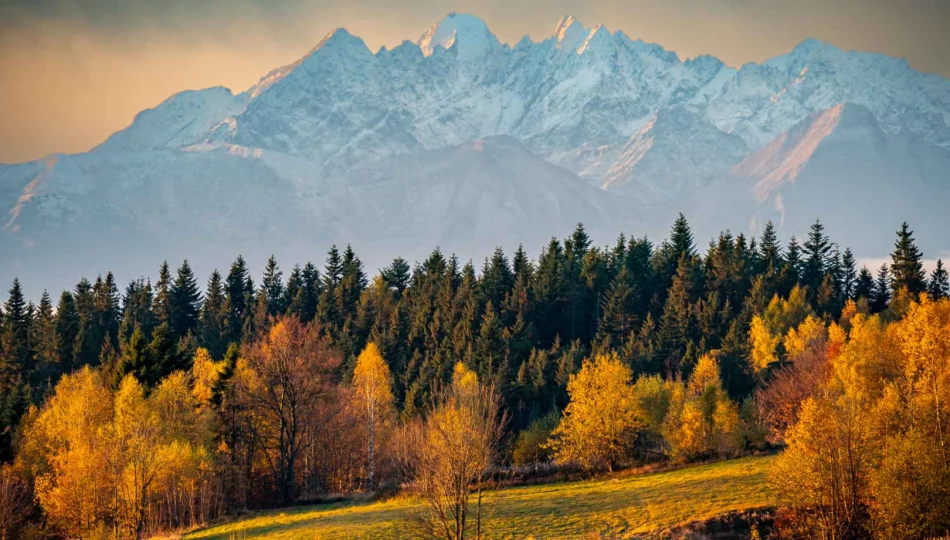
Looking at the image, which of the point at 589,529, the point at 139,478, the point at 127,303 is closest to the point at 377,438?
the point at 139,478

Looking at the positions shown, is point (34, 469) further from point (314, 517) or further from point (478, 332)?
point (478, 332)

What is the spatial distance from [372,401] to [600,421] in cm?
2175

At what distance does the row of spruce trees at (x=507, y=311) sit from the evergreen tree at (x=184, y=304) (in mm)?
248

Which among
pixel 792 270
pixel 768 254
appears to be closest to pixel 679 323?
pixel 792 270

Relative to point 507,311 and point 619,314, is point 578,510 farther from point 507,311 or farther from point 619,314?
point 507,311

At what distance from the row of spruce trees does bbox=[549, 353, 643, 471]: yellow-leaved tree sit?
19.7m

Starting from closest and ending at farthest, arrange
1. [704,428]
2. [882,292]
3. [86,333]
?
[704,428], [882,292], [86,333]

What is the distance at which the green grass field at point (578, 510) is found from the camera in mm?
54656

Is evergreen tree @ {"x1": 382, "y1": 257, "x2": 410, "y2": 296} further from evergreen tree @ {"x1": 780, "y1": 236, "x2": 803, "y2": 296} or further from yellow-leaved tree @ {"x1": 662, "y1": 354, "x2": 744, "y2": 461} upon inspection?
yellow-leaved tree @ {"x1": 662, "y1": 354, "x2": 744, "y2": 461}

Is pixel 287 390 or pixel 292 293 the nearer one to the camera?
pixel 287 390

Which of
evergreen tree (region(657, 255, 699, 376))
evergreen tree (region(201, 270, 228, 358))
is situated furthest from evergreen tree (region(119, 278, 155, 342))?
evergreen tree (region(657, 255, 699, 376))

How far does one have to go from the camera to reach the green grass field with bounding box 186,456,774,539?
5466 cm

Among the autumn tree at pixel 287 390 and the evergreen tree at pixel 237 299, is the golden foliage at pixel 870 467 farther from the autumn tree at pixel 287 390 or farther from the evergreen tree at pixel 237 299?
the evergreen tree at pixel 237 299

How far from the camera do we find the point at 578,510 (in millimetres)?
59562
